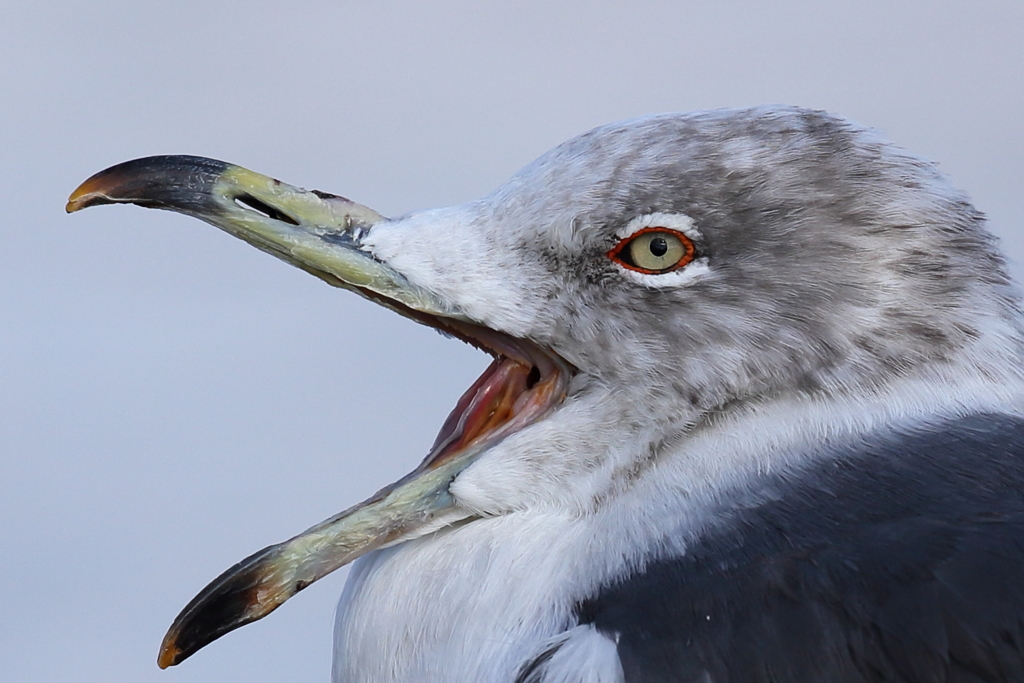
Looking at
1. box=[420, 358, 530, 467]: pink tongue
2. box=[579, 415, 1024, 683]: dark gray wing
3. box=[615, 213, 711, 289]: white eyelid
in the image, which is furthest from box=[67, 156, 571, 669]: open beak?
box=[579, 415, 1024, 683]: dark gray wing

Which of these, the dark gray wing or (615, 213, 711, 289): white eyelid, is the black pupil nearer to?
(615, 213, 711, 289): white eyelid

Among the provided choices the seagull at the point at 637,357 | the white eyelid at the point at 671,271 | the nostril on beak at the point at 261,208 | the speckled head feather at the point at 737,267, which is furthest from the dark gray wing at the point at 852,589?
the nostril on beak at the point at 261,208

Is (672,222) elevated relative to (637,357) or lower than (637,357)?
elevated

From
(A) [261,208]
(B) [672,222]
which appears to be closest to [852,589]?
(B) [672,222]

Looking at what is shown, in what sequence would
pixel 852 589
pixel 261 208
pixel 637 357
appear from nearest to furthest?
pixel 852 589 → pixel 637 357 → pixel 261 208

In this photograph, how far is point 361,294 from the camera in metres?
2.12

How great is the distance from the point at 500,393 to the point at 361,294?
0.83ft

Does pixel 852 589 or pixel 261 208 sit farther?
pixel 261 208

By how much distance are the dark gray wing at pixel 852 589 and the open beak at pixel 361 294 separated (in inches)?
13.6

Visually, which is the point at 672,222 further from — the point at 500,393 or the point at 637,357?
the point at 500,393

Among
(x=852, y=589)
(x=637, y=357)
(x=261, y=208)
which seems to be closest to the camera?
(x=852, y=589)

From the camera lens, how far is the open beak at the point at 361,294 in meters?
2.04

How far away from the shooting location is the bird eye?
2061 millimetres

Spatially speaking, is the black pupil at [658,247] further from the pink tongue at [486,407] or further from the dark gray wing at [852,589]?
the dark gray wing at [852,589]
